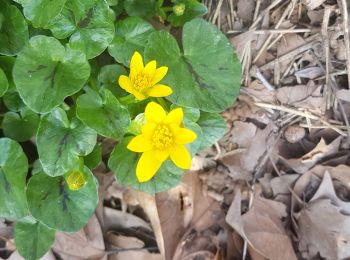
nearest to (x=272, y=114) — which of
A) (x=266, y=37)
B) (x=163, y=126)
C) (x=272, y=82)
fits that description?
(x=272, y=82)

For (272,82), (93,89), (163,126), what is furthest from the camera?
(272,82)

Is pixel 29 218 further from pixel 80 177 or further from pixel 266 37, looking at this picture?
pixel 266 37

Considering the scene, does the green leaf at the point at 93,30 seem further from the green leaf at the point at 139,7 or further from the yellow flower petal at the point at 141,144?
the yellow flower petal at the point at 141,144

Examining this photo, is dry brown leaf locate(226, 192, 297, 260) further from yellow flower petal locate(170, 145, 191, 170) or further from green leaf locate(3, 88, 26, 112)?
green leaf locate(3, 88, 26, 112)

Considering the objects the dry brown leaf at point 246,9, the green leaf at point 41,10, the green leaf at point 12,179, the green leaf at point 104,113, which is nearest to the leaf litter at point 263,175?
the dry brown leaf at point 246,9

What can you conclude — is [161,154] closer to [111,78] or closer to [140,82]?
[140,82]

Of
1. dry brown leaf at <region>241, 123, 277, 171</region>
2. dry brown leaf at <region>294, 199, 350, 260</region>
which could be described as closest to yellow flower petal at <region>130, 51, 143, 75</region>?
dry brown leaf at <region>241, 123, 277, 171</region>

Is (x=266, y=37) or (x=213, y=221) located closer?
(x=266, y=37)
